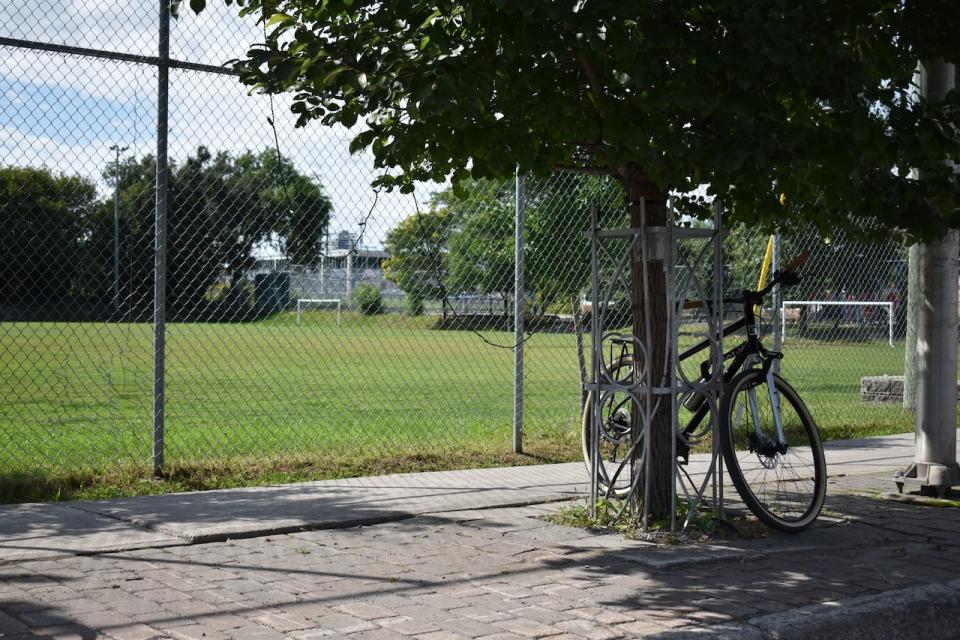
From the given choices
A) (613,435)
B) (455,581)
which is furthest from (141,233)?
(455,581)

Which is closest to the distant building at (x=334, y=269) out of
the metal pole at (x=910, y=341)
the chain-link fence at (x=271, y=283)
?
the chain-link fence at (x=271, y=283)

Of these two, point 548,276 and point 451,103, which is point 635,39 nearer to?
point 451,103

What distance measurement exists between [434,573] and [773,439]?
2518mm

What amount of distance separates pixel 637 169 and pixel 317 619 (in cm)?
331

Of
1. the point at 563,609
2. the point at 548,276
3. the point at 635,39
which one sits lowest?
the point at 563,609

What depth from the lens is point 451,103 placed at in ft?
16.1

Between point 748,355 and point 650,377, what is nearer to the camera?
point 650,377

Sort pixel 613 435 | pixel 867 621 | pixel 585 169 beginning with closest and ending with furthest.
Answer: pixel 867 621 < pixel 585 169 < pixel 613 435

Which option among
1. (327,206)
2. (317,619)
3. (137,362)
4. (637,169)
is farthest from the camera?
(137,362)

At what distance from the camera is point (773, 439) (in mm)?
6766

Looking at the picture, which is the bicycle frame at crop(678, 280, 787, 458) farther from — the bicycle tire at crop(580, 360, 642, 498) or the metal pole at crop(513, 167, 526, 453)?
the metal pole at crop(513, 167, 526, 453)

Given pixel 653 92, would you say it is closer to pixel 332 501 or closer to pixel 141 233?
pixel 332 501

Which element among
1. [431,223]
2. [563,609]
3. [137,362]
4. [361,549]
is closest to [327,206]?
[431,223]

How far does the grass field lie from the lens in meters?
8.33
